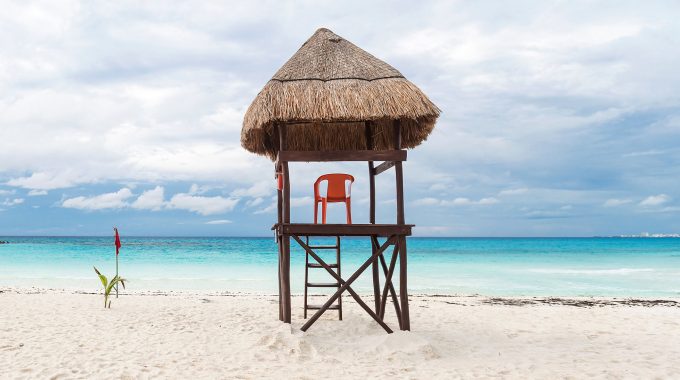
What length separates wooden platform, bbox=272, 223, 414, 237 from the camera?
20.5ft

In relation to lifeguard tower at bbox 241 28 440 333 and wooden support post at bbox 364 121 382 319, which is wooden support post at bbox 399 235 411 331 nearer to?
lifeguard tower at bbox 241 28 440 333

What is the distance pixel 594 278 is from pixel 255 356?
1808 centimetres

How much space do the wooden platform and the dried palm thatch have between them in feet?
4.06

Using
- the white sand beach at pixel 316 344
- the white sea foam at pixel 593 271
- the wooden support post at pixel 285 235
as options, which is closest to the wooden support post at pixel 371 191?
the white sand beach at pixel 316 344

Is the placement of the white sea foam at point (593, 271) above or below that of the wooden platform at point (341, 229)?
below

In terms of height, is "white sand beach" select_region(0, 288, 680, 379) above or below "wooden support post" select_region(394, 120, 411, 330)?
below

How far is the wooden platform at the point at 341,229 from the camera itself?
6262 mm

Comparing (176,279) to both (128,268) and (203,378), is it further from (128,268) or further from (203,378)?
(203,378)

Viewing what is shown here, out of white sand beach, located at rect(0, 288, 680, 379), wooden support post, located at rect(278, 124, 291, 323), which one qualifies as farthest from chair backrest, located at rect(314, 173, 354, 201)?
white sand beach, located at rect(0, 288, 680, 379)

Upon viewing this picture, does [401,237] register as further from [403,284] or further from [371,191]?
[371,191]

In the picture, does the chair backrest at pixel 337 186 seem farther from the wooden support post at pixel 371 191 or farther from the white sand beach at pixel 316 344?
the white sand beach at pixel 316 344

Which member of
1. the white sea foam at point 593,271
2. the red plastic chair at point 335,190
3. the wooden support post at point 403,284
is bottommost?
the white sea foam at point 593,271

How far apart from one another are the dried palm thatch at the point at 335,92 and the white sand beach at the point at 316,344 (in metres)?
2.57

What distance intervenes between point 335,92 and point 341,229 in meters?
1.62
